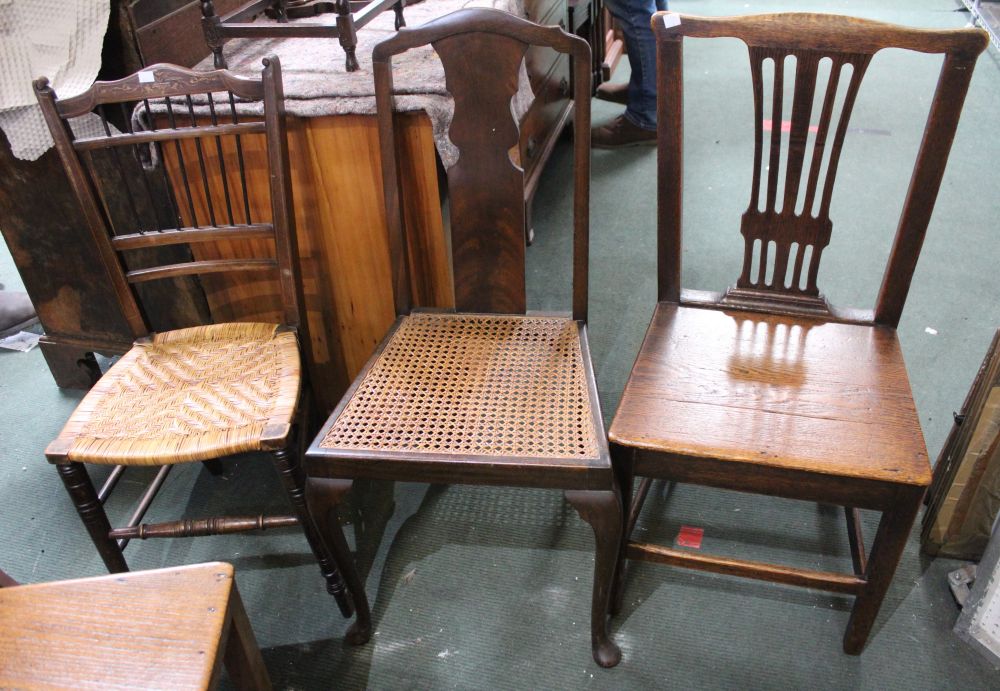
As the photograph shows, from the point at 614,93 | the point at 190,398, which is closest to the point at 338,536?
the point at 190,398

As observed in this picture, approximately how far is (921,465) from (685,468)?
0.36 metres

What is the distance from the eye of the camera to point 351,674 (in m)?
1.51

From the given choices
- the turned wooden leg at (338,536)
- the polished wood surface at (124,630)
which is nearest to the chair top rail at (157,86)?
the turned wooden leg at (338,536)

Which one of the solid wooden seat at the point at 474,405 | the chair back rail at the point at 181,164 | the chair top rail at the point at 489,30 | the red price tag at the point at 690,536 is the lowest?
the red price tag at the point at 690,536

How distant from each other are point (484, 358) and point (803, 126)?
28.9 inches

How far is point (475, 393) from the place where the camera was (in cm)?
142

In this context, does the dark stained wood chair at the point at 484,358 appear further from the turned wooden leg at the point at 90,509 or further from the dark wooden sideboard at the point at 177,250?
the turned wooden leg at the point at 90,509

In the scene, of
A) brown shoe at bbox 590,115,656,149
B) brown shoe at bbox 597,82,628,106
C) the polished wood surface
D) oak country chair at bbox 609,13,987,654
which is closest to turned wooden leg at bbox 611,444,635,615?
oak country chair at bbox 609,13,987,654

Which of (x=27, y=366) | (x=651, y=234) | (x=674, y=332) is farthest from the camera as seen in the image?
(x=651, y=234)

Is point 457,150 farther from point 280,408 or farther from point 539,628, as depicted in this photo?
point 539,628

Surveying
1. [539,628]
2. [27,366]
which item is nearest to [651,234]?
[539,628]

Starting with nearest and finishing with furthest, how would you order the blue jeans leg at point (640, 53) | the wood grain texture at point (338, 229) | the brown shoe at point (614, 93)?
1. the wood grain texture at point (338, 229)
2. the blue jeans leg at point (640, 53)
3. the brown shoe at point (614, 93)

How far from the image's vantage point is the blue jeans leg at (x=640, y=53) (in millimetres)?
3246

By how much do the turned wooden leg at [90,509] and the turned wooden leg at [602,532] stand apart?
35.8 inches
